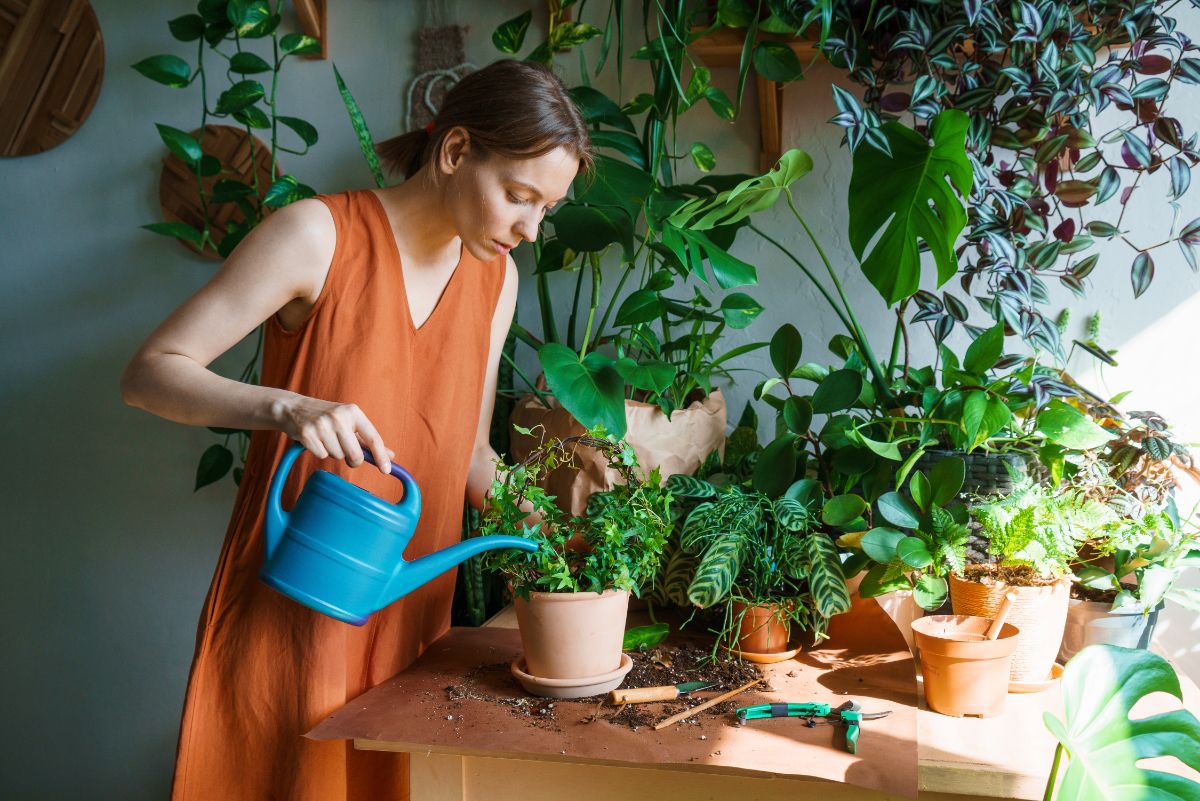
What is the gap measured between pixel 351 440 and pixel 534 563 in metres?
0.26

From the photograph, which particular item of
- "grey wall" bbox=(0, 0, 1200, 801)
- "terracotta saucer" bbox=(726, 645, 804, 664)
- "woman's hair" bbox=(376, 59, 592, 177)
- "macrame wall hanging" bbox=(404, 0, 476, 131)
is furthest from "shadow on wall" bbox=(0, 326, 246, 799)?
"terracotta saucer" bbox=(726, 645, 804, 664)

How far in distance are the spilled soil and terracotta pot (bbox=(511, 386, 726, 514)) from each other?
10.4 inches

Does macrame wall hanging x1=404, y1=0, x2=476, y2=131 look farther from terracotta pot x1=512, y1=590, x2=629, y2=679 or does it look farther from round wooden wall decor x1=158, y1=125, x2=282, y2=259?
terracotta pot x1=512, y1=590, x2=629, y2=679

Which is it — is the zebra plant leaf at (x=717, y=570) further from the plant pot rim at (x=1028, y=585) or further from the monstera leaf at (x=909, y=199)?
the monstera leaf at (x=909, y=199)

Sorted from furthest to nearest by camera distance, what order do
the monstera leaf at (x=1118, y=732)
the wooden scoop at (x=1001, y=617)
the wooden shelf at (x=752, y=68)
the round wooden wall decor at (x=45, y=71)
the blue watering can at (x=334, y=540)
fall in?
the round wooden wall decor at (x=45, y=71), the wooden shelf at (x=752, y=68), the wooden scoop at (x=1001, y=617), the blue watering can at (x=334, y=540), the monstera leaf at (x=1118, y=732)

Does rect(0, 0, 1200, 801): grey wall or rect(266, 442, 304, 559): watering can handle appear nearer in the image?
rect(266, 442, 304, 559): watering can handle

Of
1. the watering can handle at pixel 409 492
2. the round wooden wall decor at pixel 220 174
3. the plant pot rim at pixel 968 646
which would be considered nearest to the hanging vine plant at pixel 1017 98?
the plant pot rim at pixel 968 646

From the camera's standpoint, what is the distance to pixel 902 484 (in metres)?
1.30

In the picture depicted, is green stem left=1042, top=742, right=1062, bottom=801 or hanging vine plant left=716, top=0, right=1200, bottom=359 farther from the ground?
hanging vine plant left=716, top=0, right=1200, bottom=359

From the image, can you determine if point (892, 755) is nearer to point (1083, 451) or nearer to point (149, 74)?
point (1083, 451)

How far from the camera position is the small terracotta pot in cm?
120

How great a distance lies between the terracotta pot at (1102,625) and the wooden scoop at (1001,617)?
0.58 feet

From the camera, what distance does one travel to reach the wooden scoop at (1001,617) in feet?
3.49

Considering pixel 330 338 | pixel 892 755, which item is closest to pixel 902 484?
pixel 892 755
